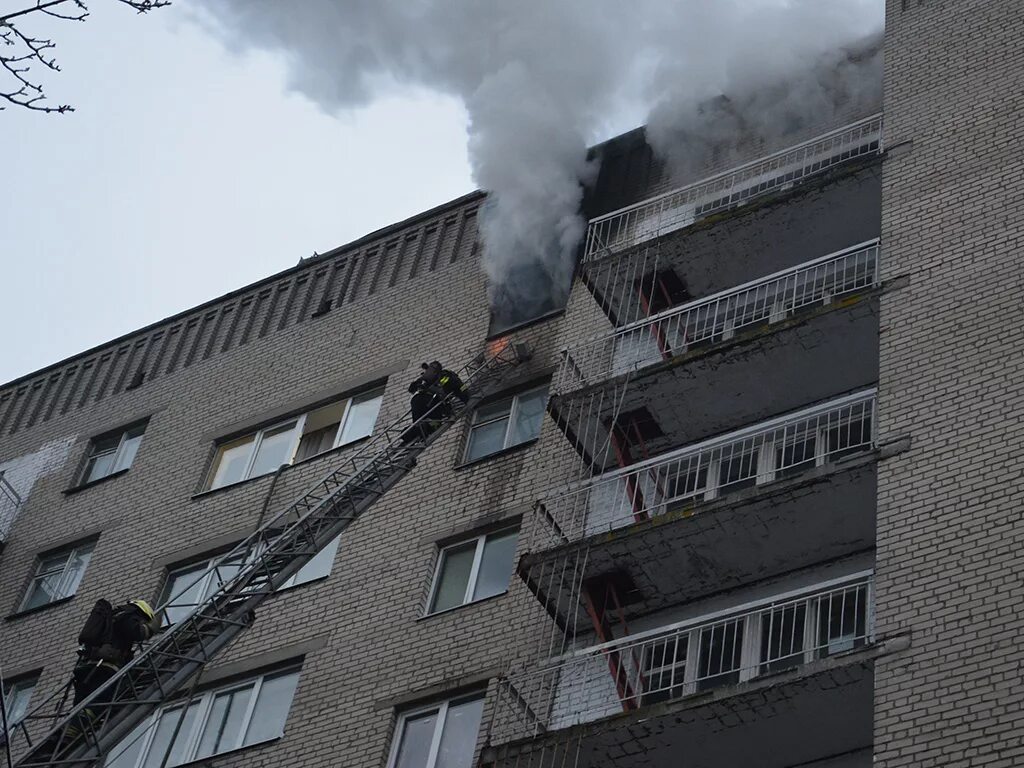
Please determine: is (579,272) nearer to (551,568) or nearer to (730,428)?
(730,428)

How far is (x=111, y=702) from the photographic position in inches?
590

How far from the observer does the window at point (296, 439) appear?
22.1m

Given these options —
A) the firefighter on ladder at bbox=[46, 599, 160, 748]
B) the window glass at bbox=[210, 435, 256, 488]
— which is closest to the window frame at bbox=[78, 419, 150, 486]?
the window glass at bbox=[210, 435, 256, 488]

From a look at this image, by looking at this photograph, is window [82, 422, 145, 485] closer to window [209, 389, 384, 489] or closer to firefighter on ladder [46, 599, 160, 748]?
window [209, 389, 384, 489]

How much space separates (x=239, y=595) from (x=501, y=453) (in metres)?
4.27

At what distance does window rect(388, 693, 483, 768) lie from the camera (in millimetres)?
16781

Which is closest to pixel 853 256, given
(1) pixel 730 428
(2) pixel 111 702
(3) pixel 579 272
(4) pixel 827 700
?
(1) pixel 730 428

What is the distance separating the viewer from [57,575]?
23.5 metres

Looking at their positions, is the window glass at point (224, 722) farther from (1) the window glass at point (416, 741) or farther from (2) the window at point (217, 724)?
(1) the window glass at point (416, 741)

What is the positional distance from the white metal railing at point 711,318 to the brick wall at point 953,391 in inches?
43.3

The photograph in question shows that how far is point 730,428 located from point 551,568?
9.58 feet

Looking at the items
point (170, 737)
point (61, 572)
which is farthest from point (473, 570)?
point (61, 572)

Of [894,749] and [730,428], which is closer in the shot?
[894,749]

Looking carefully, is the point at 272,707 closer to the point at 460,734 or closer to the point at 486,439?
the point at 460,734
